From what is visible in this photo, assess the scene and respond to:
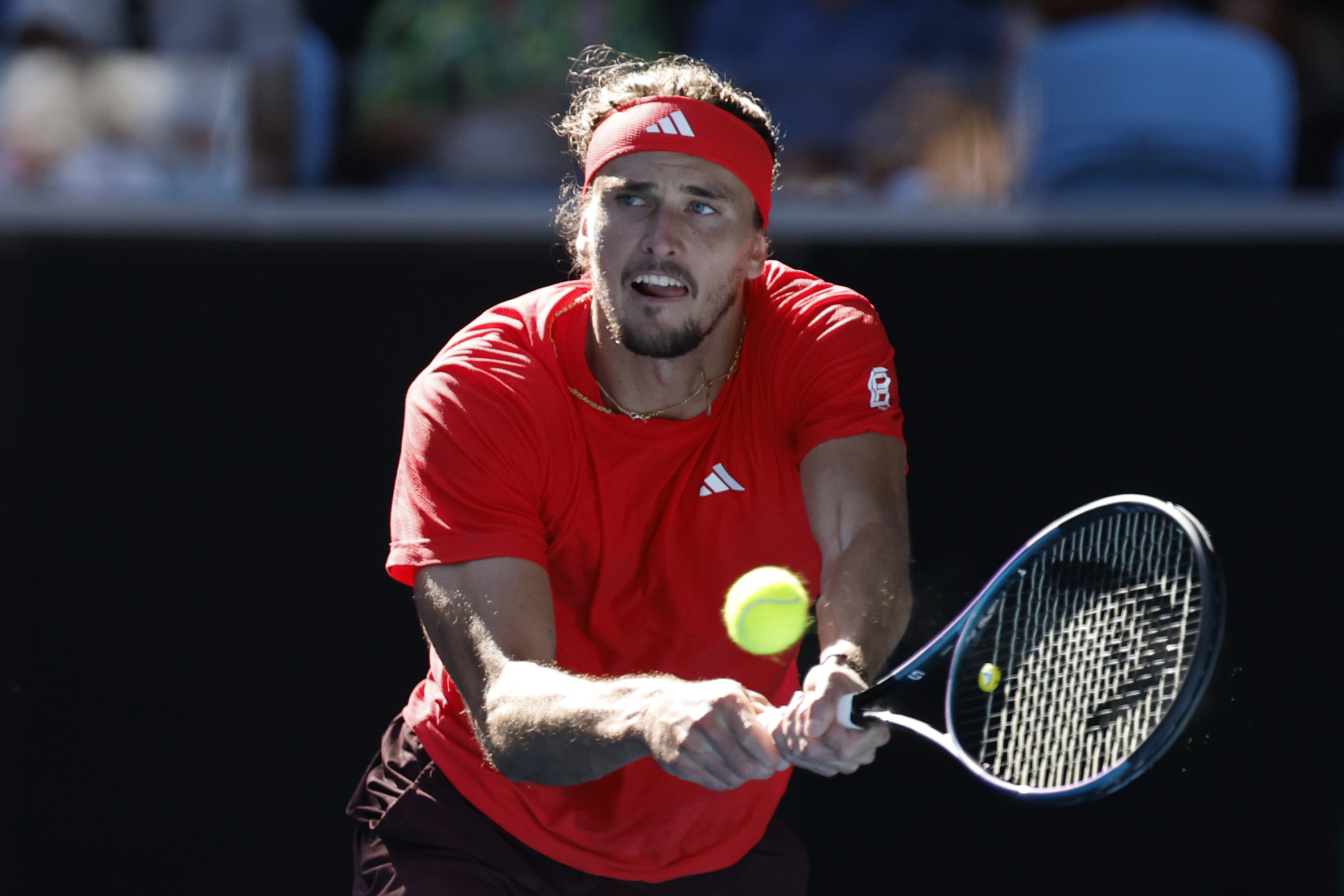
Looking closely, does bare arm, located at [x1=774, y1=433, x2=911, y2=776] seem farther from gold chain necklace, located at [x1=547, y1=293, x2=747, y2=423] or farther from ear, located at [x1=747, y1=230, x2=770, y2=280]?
ear, located at [x1=747, y1=230, x2=770, y2=280]

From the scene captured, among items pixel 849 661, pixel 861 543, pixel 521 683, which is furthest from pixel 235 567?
pixel 849 661

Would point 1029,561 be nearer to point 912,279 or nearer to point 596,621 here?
point 596,621

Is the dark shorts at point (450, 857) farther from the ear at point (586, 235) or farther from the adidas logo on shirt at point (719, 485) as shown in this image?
the ear at point (586, 235)

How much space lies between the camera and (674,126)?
2.31m

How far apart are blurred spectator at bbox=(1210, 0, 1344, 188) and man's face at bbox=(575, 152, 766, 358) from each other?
204 centimetres

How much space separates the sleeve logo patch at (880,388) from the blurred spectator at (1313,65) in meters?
1.92

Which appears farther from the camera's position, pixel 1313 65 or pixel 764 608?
pixel 1313 65

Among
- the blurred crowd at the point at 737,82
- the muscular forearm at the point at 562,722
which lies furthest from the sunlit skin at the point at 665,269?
the blurred crowd at the point at 737,82

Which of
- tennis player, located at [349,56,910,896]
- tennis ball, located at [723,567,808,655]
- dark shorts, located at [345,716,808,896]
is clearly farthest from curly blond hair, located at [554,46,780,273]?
dark shorts, located at [345,716,808,896]

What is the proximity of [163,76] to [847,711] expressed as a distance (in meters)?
2.83

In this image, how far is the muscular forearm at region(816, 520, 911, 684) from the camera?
197 cm

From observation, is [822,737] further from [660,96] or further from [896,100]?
[896,100]

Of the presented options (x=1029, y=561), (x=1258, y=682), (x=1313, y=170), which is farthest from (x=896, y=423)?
(x=1313, y=170)

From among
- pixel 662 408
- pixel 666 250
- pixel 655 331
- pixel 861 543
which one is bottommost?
pixel 861 543
